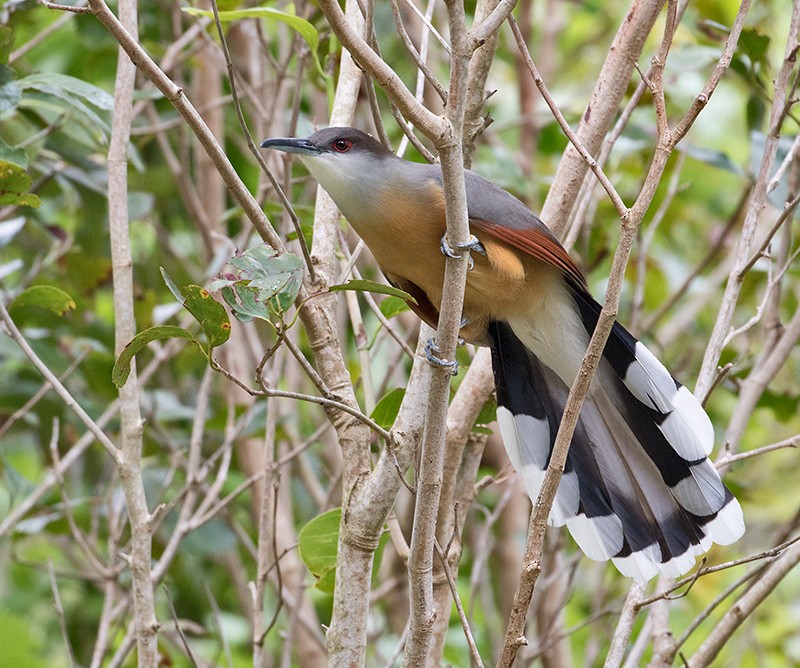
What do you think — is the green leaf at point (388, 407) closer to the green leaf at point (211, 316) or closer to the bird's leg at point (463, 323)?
the bird's leg at point (463, 323)

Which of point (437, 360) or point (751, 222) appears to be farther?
point (751, 222)

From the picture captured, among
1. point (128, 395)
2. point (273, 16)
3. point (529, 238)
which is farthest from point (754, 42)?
point (128, 395)

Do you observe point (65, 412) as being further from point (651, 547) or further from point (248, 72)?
point (651, 547)

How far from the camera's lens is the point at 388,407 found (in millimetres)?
2176

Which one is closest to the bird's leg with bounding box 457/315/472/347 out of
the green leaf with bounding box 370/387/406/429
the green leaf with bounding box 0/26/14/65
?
the green leaf with bounding box 370/387/406/429

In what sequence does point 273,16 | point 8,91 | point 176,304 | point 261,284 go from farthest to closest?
1. point 176,304
2. point 8,91
3. point 273,16
4. point 261,284

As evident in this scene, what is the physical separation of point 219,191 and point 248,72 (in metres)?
0.47

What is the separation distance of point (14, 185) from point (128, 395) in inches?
19.6

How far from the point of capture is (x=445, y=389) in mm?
1653

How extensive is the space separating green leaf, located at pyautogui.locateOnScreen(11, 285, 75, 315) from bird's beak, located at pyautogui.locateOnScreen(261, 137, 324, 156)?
0.61 meters

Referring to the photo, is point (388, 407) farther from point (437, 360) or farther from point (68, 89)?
point (68, 89)

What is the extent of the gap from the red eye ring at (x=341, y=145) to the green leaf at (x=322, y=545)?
789 millimetres

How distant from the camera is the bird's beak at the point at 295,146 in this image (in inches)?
87.3

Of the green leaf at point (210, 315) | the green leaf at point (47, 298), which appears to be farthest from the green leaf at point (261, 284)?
the green leaf at point (47, 298)
